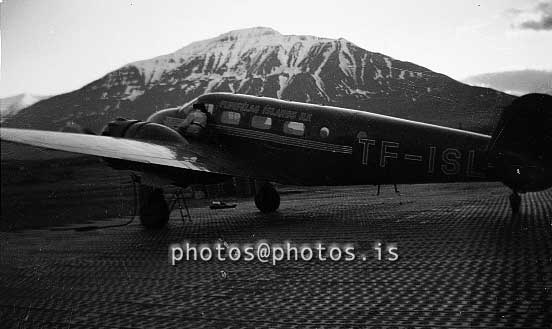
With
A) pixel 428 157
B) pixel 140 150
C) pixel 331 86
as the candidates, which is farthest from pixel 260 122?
pixel 331 86

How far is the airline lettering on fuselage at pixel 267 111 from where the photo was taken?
15055 mm

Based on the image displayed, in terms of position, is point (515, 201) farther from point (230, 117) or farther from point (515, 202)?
point (230, 117)

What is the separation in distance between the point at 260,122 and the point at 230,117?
1.21 m

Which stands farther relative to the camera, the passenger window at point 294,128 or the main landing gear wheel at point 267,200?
the main landing gear wheel at point 267,200

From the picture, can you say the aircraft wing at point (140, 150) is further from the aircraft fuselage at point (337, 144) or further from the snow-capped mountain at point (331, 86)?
the aircraft fuselage at point (337, 144)

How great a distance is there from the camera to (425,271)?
666 centimetres

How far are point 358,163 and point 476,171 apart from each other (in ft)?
10.0

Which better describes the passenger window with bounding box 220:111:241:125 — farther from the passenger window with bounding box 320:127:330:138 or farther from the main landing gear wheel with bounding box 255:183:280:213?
the passenger window with bounding box 320:127:330:138

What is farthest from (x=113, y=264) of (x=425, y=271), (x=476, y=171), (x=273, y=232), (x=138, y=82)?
(x=138, y=82)

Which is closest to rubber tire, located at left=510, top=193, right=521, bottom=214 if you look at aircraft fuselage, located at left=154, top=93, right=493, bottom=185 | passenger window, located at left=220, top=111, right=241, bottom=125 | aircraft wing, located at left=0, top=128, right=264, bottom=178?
aircraft fuselage, located at left=154, top=93, right=493, bottom=185

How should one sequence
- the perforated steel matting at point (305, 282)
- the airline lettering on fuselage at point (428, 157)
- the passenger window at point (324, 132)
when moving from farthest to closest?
the passenger window at point (324, 132), the airline lettering on fuselage at point (428, 157), the perforated steel matting at point (305, 282)

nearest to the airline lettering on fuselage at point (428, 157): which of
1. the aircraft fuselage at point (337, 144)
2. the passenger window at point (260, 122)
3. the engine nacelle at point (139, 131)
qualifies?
the aircraft fuselage at point (337, 144)

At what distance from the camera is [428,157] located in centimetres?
1279

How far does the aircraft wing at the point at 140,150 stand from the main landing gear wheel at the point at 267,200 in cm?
131
